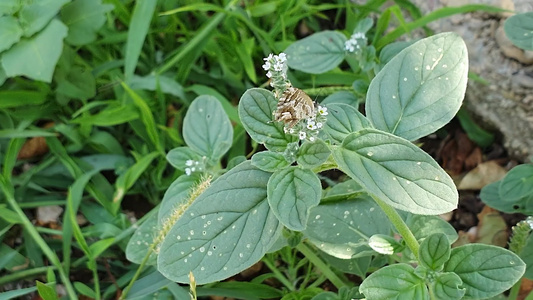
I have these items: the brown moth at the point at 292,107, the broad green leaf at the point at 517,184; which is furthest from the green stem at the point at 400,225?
the broad green leaf at the point at 517,184

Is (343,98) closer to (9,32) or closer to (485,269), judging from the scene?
(485,269)

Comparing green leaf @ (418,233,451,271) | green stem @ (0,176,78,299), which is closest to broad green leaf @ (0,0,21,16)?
green stem @ (0,176,78,299)

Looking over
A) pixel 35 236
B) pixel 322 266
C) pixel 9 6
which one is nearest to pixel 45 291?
pixel 35 236

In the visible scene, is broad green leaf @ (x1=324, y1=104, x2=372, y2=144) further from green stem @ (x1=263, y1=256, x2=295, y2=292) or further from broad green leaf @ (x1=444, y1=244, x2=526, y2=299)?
green stem @ (x1=263, y1=256, x2=295, y2=292)

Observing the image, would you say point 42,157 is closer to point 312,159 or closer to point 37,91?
point 37,91

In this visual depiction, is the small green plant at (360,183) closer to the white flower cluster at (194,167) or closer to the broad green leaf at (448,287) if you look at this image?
the broad green leaf at (448,287)

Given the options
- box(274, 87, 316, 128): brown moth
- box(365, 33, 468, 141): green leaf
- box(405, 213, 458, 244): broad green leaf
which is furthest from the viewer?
box(405, 213, 458, 244): broad green leaf

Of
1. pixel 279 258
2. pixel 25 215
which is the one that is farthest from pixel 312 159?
pixel 25 215
